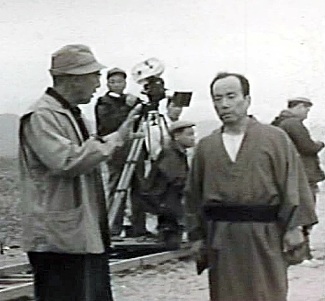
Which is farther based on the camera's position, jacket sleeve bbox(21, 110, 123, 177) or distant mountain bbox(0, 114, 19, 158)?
distant mountain bbox(0, 114, 19, 158)

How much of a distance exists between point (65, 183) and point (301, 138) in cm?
200

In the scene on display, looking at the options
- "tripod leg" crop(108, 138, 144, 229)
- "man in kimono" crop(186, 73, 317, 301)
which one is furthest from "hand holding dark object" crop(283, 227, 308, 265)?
"tripod leg" crop(108, 138, 144, 229)

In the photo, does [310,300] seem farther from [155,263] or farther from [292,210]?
[292,210]

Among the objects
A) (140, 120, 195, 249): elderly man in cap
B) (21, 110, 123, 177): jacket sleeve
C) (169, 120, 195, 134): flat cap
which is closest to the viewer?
(21, 110, 123, 177): jacket sleeve

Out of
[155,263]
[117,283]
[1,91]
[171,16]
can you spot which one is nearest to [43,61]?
[1,91]

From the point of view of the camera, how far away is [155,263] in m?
6.38

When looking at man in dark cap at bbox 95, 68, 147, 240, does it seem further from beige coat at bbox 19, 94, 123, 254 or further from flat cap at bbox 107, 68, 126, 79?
beige coat at bbox 19, 94, 123, 254

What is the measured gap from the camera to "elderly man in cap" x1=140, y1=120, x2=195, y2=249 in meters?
6.26

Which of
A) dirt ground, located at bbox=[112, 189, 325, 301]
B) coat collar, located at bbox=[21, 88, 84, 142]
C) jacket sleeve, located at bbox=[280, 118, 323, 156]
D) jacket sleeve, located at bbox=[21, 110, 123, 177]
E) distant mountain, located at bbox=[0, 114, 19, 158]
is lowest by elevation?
dirt ground, located at bbox=[112, 189, 325, 301]

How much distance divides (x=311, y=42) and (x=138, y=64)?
2.71 feet

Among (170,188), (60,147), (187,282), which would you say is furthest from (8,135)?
(170,188)

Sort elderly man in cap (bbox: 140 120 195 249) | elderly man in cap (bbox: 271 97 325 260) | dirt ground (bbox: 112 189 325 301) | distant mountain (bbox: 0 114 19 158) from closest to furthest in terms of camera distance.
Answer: distant mountain (bbox: 0 114 19 158) < elderly man in cap (bbox: 271 97 325 260) < dirt ground (bbox: 112 189 325 301) < elderly man in cap (bbox: 140 120 195 249)

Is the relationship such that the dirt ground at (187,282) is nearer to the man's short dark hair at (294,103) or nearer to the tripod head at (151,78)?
the man's short dark hair at (294,103)

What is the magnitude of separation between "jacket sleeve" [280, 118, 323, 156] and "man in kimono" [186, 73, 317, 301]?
4.34 feet
